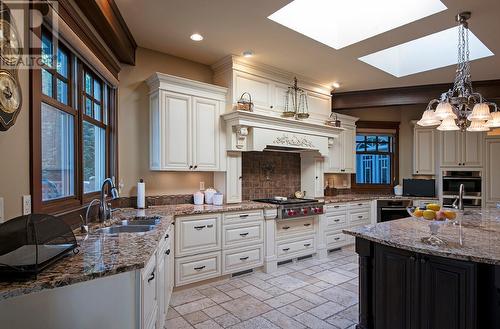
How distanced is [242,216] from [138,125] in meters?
1.70

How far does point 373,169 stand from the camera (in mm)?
6320

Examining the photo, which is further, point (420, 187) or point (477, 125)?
point (420, 187)

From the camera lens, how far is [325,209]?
469cm

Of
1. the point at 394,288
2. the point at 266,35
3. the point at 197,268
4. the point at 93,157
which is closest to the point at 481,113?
the point at 394,288

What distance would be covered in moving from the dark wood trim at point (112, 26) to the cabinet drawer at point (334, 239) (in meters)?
3.76

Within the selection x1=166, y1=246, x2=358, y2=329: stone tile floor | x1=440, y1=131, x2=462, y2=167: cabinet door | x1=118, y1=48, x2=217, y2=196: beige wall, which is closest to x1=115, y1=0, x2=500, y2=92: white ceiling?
x1=118, y1=48, x2=217, y2=196: beige wall

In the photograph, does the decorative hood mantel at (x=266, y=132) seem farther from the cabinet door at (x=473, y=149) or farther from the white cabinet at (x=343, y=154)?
the cabinet door at (x=473, y=149)

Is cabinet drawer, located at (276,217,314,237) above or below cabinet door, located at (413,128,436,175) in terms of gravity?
below

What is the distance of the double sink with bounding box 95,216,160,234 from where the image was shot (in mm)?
2479

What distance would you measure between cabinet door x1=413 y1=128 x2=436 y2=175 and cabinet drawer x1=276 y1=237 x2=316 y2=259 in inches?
117

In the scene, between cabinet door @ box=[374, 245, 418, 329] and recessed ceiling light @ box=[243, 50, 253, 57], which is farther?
recessed ceiling light @ box=[243, 50, 253, 57]

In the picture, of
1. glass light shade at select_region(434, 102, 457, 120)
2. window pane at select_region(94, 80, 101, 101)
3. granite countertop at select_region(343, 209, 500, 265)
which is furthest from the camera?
window pane at select_region(94, 80, 101, 101)

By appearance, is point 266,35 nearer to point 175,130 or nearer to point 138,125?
point 175,130

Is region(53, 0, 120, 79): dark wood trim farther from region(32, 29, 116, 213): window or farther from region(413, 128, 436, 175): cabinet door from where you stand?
region(413, 128, 436, 175): cabinet door
